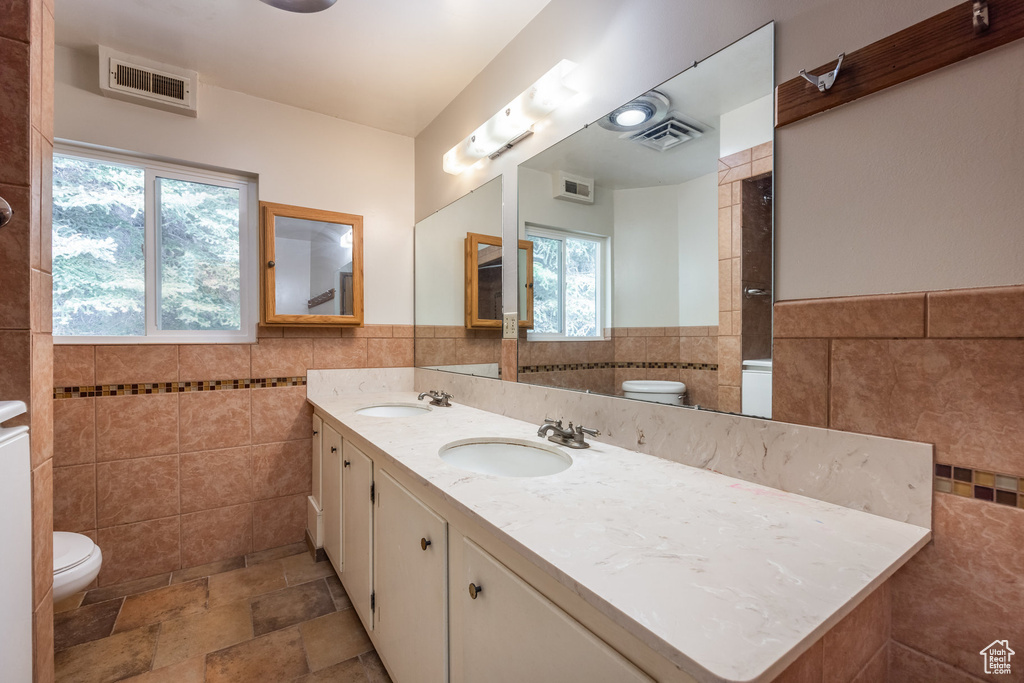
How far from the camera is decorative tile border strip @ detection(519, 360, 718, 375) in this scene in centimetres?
120

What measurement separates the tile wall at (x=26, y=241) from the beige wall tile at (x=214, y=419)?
4.45 feet

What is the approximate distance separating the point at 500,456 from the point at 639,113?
1187 millimetres

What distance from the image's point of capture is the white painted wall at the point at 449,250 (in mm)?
2117

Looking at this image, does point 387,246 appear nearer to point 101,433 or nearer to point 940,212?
point 101,433

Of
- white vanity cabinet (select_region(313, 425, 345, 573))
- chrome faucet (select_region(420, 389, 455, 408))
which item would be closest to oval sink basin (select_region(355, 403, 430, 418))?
chrome faucet (select_region(420, 389, 455, 408))

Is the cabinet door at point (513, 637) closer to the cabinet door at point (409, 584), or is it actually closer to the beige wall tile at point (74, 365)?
the cabinet door at point (409, 584)

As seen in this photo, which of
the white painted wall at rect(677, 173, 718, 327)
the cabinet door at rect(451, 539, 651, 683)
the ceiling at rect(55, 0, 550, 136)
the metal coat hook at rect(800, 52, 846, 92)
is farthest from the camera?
the ceiling at rect(55, 0, 550, 136)

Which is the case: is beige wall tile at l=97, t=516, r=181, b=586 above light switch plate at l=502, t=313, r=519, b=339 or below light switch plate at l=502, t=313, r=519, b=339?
below

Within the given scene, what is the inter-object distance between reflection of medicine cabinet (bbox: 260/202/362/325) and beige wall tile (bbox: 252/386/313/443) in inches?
16.4

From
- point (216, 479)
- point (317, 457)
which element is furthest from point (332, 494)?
point (216, 479)

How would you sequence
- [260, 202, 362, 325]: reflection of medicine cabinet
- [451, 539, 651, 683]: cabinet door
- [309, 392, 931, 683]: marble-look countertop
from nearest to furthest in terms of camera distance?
1. [309, 392, 931, 683]: marble-look countertop
2. [451, 539, 651, 683]: cabinet door
3. [260, 202, 362, 325]: reflection of medicine cabinet

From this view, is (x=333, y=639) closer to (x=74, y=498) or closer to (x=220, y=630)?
(x=220, y=630)

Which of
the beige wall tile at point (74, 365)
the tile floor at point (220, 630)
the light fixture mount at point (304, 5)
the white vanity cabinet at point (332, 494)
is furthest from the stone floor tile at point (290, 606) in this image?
the light fixture mount at point (304, 5)

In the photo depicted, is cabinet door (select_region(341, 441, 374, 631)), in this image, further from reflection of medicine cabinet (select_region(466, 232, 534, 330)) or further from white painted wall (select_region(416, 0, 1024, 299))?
white painted wall (select_region(416, 0, 1024, 299))
